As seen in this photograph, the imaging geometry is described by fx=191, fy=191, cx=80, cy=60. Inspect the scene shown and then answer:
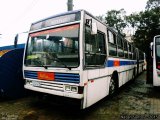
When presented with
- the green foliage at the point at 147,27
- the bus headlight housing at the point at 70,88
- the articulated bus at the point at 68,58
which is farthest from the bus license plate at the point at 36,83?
the green foliage at the point at 147,27

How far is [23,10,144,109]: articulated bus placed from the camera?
473 centimetres

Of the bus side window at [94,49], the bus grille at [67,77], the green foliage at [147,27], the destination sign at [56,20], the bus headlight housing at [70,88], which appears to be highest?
the green foliage at [147,27]

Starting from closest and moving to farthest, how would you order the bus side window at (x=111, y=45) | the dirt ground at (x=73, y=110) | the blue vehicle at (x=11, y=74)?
the dirt ground at (x=73, y=110) → the blue vehicle at (x=11, y=74) → the bus side window at (x=111, y=45)

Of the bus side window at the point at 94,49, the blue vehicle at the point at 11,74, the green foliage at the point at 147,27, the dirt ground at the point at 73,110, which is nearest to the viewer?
the bus side window at the point at 94,49

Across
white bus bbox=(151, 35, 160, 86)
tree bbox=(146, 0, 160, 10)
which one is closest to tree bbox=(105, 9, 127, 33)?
tree bbox=(146, 0, 160, 10)

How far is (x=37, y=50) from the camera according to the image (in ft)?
18.6

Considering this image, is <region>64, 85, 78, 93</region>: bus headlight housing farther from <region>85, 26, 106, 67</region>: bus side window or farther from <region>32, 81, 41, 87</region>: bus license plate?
<region>32, 81, 41, 87</region>: bus license plate

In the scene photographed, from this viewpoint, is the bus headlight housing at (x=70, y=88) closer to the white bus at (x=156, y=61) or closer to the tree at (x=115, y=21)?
the white bus at (x=156, y=61)

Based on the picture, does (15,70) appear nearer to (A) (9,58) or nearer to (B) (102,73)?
(A) (9,58)

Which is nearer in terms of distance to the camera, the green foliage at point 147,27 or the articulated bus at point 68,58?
the articulated bus at point 68,58

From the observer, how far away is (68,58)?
4887mm

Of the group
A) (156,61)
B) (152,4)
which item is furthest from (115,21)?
(156,61)

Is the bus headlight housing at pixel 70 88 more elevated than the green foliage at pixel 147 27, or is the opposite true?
the green foliage at pixel 147 27

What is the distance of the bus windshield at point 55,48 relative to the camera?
4.87m
